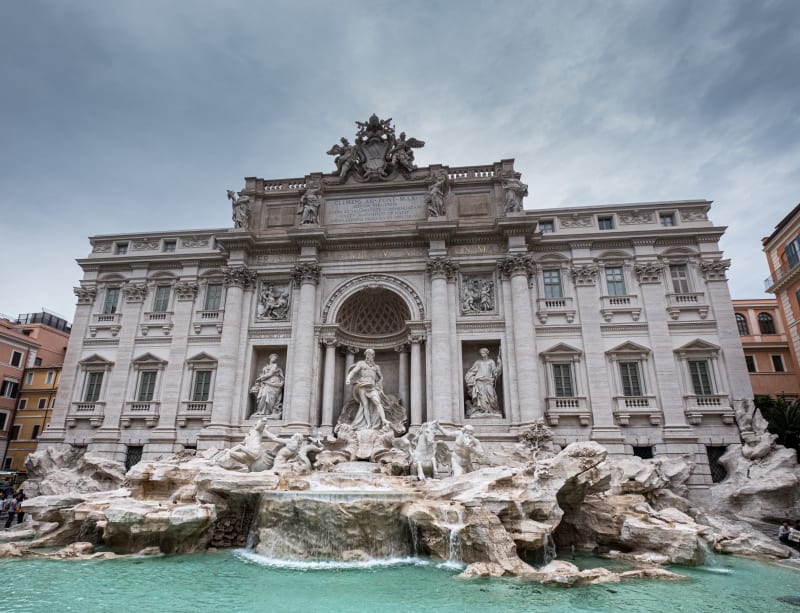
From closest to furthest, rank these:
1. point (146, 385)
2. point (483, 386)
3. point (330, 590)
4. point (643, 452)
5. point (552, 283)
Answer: point (330, 590), point (643, 452), point (483, 386), point (552, 283), point (146, 385)

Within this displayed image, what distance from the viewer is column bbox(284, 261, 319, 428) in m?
20.4

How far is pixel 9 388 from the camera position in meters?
31.4

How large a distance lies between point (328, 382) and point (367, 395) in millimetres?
2362

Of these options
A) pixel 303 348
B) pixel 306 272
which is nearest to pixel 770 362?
pixel 303 348

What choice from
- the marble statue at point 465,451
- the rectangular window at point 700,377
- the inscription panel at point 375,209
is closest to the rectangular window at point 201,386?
the inscription panel at point 375,209

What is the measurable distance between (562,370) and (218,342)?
15.9m

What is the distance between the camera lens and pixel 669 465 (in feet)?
60.1

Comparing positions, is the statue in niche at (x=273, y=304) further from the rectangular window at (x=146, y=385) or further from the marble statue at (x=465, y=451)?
the marble statue at (x=465, y=451)

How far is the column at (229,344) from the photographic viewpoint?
20.8 m

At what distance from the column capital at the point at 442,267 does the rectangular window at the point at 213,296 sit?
10.6 meters

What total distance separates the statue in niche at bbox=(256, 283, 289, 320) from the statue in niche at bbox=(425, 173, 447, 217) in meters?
7.96

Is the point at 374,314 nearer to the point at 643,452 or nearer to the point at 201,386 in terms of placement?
the point at 201,386

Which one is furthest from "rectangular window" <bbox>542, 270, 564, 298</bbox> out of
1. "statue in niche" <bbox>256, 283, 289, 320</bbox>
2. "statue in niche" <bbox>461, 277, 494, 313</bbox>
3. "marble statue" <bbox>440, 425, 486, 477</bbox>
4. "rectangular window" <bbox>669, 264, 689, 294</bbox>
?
"statue in niche" <bbox>256, 283, 289, 320</bbox>

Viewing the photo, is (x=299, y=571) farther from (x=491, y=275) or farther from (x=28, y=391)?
(x=28, y=391)
